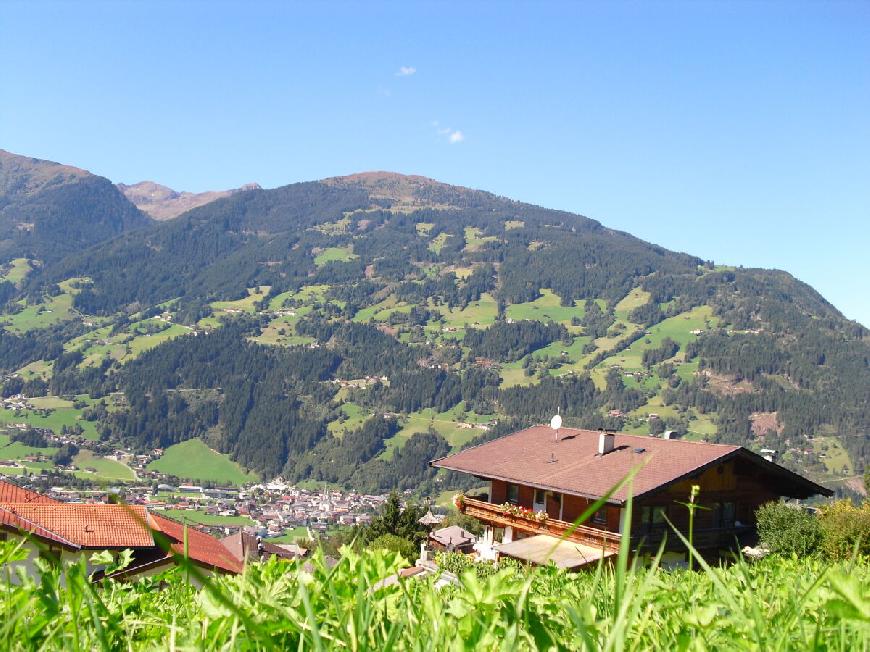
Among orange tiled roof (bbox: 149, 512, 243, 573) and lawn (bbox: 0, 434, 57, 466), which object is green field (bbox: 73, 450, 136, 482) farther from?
orange tiled roof (bbox: 149, 512, 243, 573)

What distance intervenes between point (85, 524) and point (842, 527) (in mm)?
17403

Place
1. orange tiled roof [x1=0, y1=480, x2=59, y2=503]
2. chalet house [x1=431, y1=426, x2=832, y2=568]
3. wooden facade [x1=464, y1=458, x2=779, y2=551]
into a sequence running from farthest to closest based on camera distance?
1. wooden facade [x1=464, y1=458, x2=779, y2=551]
2. chalet house [x1=431, y1=426, x2=832, y2=568]
3. orange tiled roof [x1=0, y1=480, x2=59, y2=503]

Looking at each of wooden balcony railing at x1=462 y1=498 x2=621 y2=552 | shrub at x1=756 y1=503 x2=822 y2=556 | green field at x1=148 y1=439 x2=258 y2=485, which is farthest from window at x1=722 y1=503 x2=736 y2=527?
green field at x1=148 y1=439 x2=258 y2=485

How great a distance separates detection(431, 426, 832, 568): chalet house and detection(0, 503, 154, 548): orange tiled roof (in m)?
10.5

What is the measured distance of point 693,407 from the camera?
198 m

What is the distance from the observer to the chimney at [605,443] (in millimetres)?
26891

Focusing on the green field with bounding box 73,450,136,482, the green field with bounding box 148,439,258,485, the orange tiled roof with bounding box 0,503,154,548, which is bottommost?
the green field with bounding box 148,439,258,485

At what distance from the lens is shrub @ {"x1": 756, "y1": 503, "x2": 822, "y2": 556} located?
18547mm

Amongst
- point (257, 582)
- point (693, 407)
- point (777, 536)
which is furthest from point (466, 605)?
point (693, 407)

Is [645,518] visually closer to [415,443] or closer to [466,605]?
[466,605]

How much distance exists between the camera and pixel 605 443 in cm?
2706

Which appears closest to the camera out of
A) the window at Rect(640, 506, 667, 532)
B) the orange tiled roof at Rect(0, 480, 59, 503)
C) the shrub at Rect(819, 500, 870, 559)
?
the shrub at Rect(819, 500, 870, 559)

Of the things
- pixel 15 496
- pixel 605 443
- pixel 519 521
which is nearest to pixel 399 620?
pixel 15 496

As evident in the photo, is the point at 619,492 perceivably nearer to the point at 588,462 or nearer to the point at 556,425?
the point at 588,462
